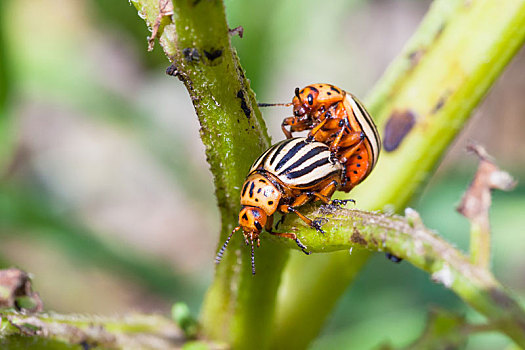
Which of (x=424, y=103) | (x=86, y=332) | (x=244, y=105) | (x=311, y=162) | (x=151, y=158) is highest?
(x=244, y=105)

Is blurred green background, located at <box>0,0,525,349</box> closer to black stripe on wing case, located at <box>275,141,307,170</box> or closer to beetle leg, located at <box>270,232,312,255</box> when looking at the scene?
black stripe on wing case, located at <box>275,141,307,170</box>

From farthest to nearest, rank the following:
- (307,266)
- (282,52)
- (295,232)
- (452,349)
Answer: (282,52), (307,266), (452,349), (295,232)

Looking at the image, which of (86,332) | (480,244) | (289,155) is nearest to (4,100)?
(86,332)

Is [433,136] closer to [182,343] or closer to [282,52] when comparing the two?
[182,343]

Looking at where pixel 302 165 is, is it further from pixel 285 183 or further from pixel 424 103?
pixel 424 103

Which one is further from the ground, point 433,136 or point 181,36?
point 181,36

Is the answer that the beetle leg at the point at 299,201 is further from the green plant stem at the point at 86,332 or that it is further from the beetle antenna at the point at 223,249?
the green plant stem at the point at 86,332

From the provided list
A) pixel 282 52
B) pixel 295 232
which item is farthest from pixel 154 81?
pixel 295 232
